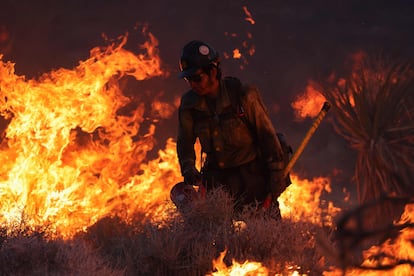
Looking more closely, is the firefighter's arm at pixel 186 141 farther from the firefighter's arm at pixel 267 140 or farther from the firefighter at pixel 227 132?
the firefighter's arm at pixel 267 140

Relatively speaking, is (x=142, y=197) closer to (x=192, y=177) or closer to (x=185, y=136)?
(x=185, y=136)

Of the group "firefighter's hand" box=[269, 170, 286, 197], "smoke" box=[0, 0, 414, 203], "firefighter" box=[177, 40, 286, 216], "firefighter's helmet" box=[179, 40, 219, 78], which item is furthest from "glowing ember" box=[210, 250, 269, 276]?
"smoke" box=[0, 0, 414, 203]

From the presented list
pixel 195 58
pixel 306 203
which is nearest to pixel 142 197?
pixel 306 203

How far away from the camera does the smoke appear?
12.2 metres

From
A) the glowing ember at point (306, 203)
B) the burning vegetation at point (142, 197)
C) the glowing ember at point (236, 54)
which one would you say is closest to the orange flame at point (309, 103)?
the burning vegetation at point (142, 197)

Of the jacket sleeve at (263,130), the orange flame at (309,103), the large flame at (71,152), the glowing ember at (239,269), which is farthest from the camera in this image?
the orange flame at (309,103)

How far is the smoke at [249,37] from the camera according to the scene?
1220cm

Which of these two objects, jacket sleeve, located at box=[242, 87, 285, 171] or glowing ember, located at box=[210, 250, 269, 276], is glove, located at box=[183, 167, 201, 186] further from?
glowing ember, located at box=[210, 250, 269, 276]

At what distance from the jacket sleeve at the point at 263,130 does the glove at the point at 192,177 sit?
665mm

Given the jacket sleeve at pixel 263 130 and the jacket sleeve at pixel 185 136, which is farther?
the jacket sleeve at pixel 185 136

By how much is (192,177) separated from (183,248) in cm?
96

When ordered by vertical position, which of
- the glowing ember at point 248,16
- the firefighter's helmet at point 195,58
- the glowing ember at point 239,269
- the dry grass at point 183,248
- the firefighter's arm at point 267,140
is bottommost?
the glowing ember at point 239,269

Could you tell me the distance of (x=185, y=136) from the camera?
5633 millimetres

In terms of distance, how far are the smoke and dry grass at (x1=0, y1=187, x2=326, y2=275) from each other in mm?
7063
